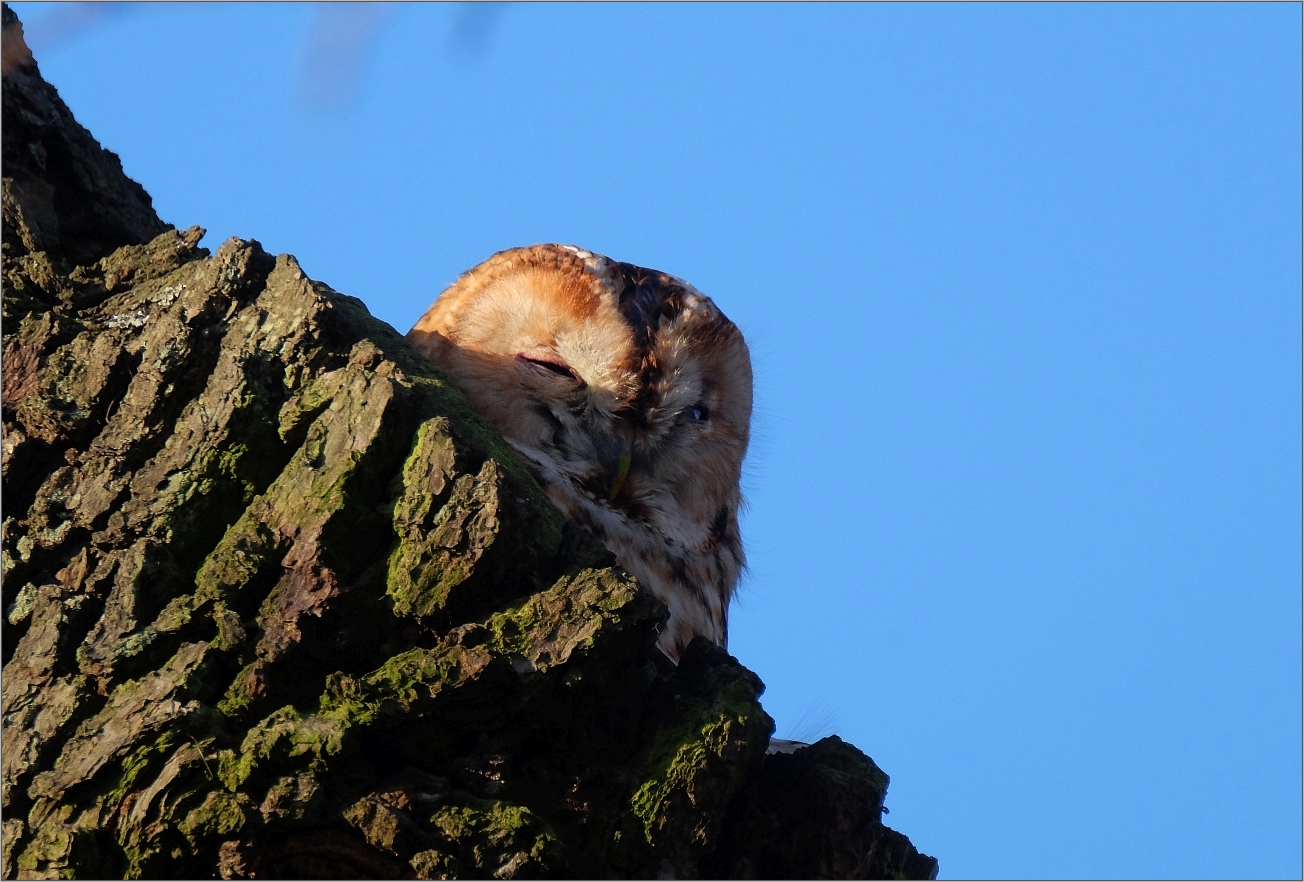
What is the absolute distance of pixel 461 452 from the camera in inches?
93.9

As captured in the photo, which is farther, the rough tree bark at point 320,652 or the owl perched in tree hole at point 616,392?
the owl perched in tree hole at point 616,392

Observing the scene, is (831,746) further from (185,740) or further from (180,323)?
(180,323)

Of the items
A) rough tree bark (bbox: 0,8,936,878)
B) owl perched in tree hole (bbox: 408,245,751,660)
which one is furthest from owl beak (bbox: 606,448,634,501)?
rough tree bark (bbox: 0,8,936,878)

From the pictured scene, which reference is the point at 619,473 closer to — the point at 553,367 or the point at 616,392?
the point at 616,392

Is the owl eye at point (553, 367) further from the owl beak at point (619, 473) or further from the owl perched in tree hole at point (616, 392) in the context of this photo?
the owl beak at point (619, 473)

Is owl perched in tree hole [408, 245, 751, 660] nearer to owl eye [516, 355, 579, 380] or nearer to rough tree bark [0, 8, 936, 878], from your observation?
owl eye [516, 355, 579, 380]

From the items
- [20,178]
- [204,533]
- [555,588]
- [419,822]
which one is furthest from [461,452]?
[20,178]

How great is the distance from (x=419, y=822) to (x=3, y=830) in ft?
1.99

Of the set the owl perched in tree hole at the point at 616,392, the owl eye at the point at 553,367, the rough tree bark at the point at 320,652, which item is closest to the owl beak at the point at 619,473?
the owl perched in tree hole at the point at 616,392

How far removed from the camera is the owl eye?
3877mm

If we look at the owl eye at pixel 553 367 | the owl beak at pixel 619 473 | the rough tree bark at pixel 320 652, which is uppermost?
the owl eye at pixel 553 367

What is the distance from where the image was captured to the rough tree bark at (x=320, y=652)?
2.08 meters

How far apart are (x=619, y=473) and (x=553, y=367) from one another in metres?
0.36

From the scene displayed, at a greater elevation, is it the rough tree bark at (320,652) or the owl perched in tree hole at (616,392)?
the owl perched in tree hole at (616,392)
